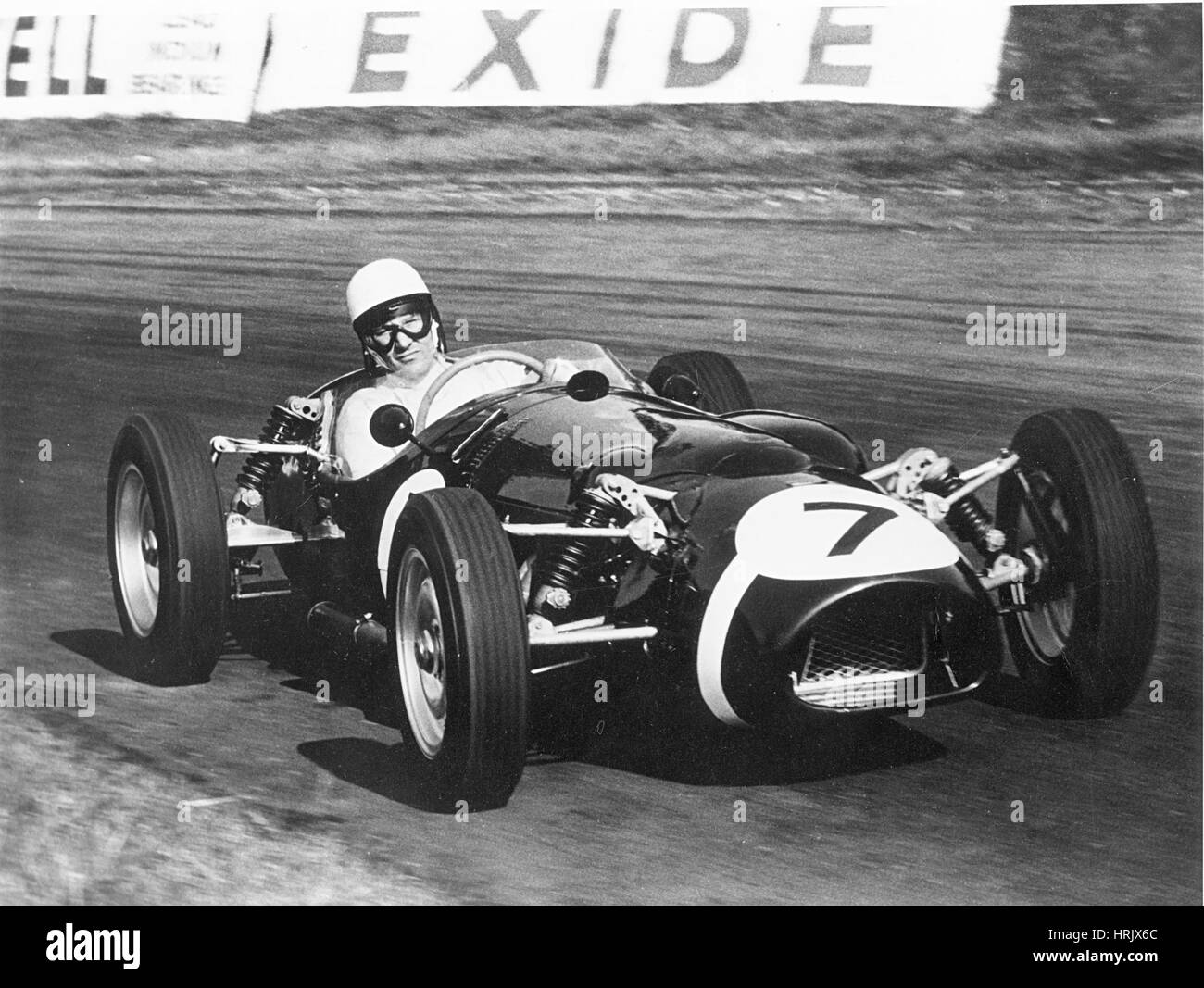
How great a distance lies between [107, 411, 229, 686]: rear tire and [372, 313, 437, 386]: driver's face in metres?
0.76

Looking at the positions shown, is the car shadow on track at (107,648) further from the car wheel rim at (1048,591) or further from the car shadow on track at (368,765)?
the car wheel rim at (1048,591)

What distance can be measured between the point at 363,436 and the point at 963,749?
241 cm

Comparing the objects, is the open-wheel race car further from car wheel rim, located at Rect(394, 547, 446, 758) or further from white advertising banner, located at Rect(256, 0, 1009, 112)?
white advertising banner, located at Rect(256, 0, 1009, 112)

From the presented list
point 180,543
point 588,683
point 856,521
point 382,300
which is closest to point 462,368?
point 382,300

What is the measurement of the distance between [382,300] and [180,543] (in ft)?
3.82

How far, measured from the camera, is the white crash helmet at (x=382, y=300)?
5492 millimetres

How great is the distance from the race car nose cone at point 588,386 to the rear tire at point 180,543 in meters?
1.42

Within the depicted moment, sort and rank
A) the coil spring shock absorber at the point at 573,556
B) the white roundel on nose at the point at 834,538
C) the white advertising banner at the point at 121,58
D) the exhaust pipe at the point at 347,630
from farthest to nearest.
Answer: the white advertising banner at the point at 121,58 < the exhaust pipe at the point at 347,630 < the coil spring shock absorber at the point at 573,556 < the white roundel on nose at the point at 834,538

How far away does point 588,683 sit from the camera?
15.1ft

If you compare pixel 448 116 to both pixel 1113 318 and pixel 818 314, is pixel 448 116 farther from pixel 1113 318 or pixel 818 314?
pixel 1113 318

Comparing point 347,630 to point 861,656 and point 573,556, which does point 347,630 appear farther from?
point 861,656

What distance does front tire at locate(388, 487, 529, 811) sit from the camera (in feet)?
13.5

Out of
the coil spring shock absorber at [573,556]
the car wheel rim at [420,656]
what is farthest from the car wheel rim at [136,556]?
the coil spring shock absorber at [573,556]

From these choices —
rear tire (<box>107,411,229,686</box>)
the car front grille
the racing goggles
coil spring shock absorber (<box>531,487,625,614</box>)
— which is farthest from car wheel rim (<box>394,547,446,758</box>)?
the racing goggles
